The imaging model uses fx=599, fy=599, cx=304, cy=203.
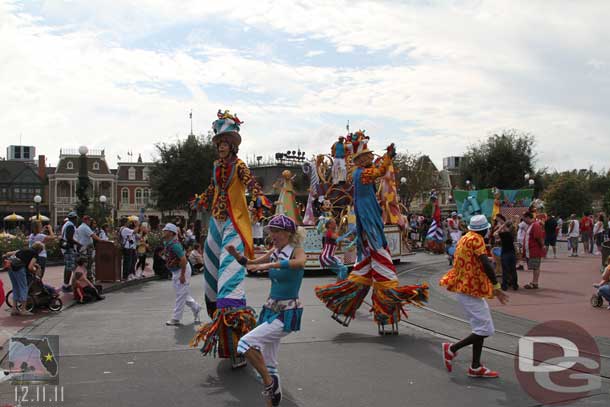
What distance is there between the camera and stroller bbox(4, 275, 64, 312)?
10.5 metres

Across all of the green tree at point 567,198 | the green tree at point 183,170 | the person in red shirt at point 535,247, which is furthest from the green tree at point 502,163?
the person in red shirt at point 535,247

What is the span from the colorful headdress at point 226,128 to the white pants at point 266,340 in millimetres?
2830

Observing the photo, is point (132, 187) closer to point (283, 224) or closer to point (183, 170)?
point (183, 170)

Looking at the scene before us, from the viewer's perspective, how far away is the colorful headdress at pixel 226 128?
7.21 m

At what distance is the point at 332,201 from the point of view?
732 inches

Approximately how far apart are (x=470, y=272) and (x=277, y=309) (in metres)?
2.29

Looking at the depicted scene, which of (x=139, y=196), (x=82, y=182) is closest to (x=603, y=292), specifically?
(x=82, y=182)

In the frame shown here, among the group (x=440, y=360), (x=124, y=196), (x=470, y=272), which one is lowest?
(x=440, y=360)

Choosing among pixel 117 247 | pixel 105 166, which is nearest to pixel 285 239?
pixel 117 247

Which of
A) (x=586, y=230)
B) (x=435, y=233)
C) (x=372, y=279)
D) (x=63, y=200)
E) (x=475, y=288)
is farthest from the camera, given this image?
(x=63, y=200)

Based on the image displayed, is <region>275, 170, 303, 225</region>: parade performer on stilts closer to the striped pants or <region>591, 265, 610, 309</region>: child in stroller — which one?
<region>591, 265, 610, 309</region>: child in stroller

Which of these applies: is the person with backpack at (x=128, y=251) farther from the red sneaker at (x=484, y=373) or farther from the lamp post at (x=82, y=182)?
the red sneaker at (x=484, y=373)

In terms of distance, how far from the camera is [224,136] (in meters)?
7.22

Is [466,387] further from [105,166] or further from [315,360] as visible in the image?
[105,166]
